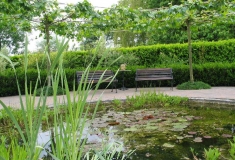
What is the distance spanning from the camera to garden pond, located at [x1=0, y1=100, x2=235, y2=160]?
3113 millimetres

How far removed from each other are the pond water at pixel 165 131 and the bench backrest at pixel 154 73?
13.9 ft

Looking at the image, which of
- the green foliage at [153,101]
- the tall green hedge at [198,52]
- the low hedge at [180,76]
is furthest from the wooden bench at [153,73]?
the green foliage at [153,101]

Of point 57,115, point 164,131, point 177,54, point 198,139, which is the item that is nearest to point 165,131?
point 164,131

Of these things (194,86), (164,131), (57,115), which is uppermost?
(57,115)

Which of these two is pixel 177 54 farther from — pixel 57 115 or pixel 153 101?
pixel 57 115

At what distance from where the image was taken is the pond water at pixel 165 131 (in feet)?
10.2

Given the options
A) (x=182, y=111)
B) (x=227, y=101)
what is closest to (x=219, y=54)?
(x=227, y=101)

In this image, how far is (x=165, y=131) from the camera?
3.89m

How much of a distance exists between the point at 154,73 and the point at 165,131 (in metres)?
6.19

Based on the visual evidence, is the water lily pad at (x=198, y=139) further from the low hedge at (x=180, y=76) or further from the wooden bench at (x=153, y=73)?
the low hedge at (x=180, y=76)

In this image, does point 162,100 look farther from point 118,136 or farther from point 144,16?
point 144,16

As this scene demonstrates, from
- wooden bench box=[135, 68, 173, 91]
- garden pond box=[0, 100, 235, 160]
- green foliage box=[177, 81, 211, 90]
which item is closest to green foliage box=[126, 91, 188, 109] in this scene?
garden pond box=[0, 100, 235, 160]

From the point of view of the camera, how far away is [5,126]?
14.8 ft

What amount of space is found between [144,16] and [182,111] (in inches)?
157
